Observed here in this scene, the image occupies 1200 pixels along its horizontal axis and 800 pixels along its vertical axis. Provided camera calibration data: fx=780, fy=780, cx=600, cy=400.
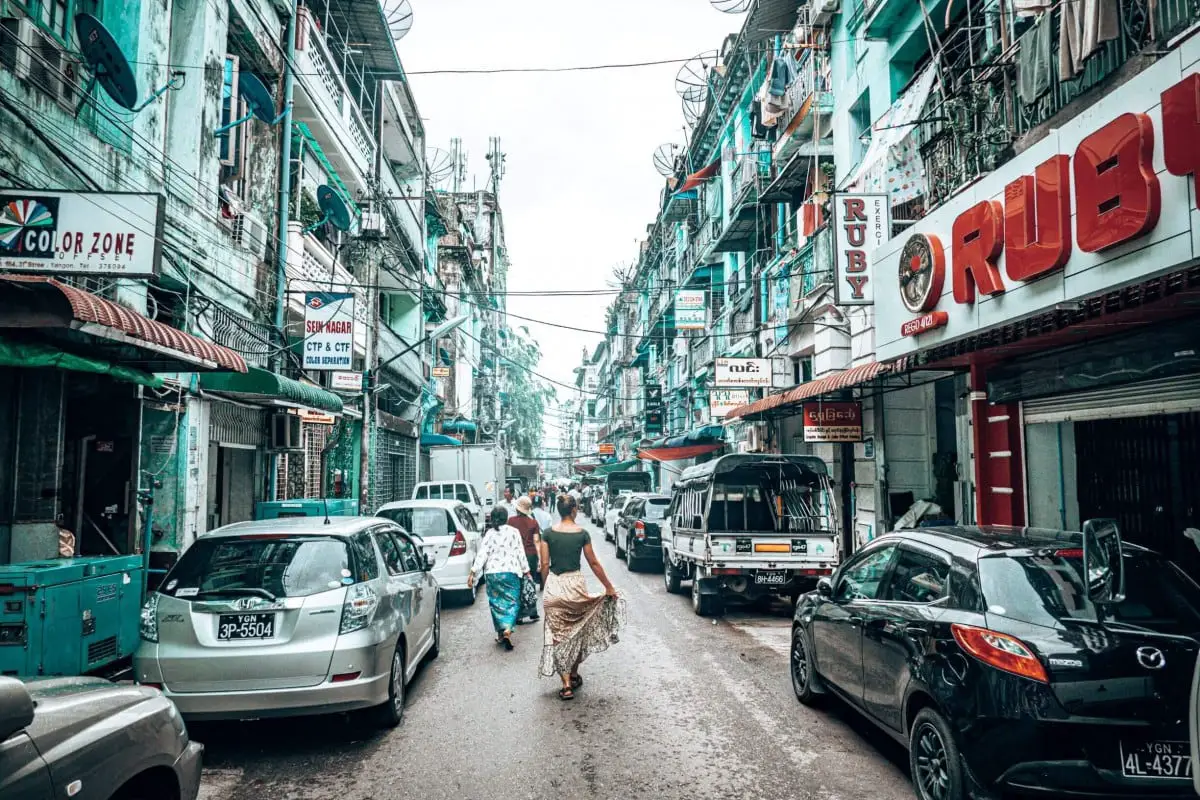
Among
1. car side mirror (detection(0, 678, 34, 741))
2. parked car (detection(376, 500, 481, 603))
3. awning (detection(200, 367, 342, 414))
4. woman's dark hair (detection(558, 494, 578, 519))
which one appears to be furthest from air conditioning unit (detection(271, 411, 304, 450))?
car side mirror (detection(0, 678, 34, 741))

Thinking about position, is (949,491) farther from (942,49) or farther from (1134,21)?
(1134,21)

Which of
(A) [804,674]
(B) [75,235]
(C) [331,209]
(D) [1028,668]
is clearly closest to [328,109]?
(C) [331,209]

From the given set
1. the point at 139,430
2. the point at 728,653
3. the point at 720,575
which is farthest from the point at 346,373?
the point at 728,653

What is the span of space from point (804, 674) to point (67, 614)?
617 centimetres

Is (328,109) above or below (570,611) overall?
above

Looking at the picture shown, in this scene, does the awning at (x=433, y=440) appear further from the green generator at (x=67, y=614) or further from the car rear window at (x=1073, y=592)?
the car rear window at (x=1073, y=592)

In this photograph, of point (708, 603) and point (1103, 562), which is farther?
point (708, 603)

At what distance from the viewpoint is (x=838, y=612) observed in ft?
18.9

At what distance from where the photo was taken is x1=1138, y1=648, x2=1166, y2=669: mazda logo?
147 inches

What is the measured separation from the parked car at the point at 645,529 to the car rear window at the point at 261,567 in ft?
36.6

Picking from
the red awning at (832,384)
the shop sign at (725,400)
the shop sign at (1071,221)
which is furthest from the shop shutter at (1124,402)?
the shop sign at (725,400)

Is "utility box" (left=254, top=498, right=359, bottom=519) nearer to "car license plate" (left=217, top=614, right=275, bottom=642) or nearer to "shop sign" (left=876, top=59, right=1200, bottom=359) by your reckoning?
"car license plate" (left=217, top=614, right=275, bottom=642)

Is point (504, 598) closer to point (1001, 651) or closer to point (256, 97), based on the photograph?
point (1001, 651)

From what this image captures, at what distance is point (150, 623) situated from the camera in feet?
17.9
